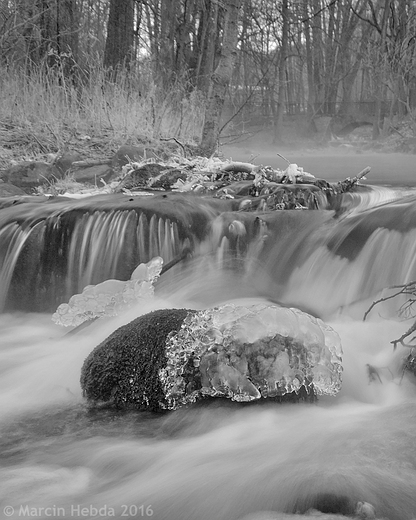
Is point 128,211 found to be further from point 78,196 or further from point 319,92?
point 319,92

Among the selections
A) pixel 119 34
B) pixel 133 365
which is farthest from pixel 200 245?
pixel 119 34

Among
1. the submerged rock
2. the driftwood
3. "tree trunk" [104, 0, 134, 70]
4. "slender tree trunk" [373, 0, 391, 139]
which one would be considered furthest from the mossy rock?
"slender tree trunk" [373, 0, 391, 139]

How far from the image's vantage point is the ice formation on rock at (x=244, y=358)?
2.56 meters

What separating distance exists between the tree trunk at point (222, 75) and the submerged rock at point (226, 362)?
6418 mm

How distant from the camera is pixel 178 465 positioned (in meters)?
2.26

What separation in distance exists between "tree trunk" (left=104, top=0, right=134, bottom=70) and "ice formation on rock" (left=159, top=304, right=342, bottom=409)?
9.33m

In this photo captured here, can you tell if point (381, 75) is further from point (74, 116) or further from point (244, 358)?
point (244, 358)

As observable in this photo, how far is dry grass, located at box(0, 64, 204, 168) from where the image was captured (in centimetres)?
888

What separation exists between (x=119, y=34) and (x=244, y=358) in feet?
32.7

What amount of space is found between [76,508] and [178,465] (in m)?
0.43

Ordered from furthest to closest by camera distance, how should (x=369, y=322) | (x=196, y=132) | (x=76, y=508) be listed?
(x=196, y=132), (x=369, y=322), (x=76, y=508)

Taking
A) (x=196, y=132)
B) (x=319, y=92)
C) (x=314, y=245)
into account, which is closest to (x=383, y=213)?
(x=314, y=245)

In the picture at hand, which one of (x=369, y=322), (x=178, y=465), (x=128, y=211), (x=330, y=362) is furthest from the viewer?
(x=128, y=211)

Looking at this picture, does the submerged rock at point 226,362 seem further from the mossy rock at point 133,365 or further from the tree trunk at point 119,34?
the tree trunk at point 119,34
